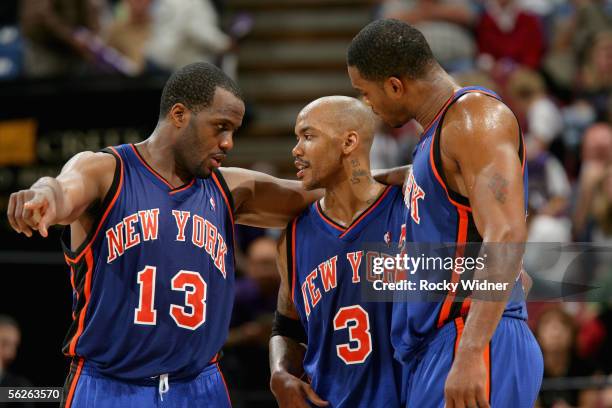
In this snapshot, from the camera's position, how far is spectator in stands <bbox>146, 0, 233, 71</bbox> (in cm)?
910

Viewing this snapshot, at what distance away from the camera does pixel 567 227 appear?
8.10 meters

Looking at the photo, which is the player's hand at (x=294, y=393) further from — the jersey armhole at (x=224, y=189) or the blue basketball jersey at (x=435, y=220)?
the jersey armhole at (x=224, y=189)

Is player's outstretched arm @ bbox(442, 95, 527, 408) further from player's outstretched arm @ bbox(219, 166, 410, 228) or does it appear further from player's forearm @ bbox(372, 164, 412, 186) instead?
player's outstretched arm @ bbox(219, 166, 410, 228)

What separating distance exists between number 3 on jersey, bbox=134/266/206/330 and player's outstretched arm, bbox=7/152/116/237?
0.42 metres

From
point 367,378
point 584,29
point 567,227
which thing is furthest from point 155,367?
point 584,29

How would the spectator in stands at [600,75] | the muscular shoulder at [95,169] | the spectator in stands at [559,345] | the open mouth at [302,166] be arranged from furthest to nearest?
the spectator in stands at [600,75] < the spectator in stands at [559,345] < the open mouth at [302,166] < the muscular shoulder at [95,169]

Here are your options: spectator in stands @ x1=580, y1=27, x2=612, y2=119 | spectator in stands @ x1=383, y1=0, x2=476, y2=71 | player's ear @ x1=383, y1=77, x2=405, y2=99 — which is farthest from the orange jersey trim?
spectator in stands @ x1=580, y1=27, x2=612, y2=119

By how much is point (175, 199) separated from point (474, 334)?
153 centimetres

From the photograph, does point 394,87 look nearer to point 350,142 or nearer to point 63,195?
point 350,142

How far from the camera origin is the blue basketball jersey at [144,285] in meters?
3.91

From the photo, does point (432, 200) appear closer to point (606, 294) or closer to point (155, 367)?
point (155, 367)

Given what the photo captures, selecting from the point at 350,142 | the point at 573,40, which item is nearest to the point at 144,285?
the point at 350,142

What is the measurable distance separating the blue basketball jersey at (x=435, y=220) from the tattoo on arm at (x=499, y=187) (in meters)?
0.19

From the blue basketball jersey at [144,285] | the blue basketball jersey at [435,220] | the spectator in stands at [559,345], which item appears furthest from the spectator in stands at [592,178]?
the blue basketball jersey at [144,285]
